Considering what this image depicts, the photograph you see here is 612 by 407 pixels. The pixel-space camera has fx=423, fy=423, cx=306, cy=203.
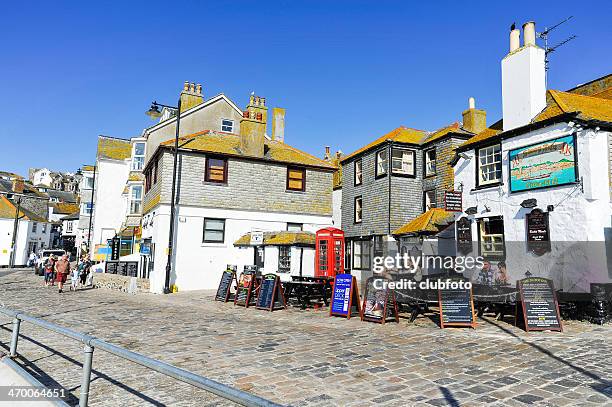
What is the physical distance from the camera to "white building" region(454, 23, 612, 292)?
1313 cm

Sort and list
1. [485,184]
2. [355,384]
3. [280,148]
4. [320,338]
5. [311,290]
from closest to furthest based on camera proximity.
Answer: [355,384]
[320,338]
[311,290]
[485,184]
[280,148]

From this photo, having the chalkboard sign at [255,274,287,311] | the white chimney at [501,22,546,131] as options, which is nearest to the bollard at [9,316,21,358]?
the chalkboard sign at [255,274,287,311]

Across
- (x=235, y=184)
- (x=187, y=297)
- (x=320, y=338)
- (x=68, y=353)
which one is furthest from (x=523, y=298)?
(x=235, y=184)

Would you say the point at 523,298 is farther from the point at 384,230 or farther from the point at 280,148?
the point at 280,148

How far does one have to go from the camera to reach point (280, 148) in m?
28.1

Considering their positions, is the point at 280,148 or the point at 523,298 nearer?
the point at 523,298

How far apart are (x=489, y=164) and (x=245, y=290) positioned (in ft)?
35.8

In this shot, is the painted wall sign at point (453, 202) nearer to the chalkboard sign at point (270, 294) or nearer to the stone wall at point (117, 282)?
the chalkboard sign at point (270, 294)

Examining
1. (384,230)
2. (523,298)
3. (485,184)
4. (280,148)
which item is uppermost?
(280,148)

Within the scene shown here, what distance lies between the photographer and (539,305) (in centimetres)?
1046

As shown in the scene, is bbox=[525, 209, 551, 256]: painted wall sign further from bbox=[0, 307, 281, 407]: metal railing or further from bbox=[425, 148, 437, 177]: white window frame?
bbox=[0, 307, 281, 407]: metal railing

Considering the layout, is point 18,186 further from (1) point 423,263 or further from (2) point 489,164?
(2) point 489,164

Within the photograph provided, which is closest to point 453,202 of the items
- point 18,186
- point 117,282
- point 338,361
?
point 338,361

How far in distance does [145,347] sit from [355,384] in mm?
4621
